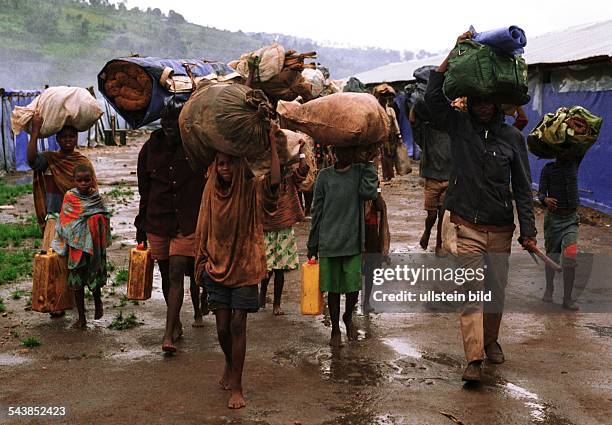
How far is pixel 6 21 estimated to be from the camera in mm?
72562

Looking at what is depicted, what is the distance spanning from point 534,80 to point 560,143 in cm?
1018

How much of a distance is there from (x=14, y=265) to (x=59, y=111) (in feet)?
9.74

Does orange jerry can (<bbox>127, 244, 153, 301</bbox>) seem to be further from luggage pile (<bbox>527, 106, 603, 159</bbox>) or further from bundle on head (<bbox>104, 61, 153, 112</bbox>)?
luggage pile (<bbox>527, 106, 603, 159</bbox>)

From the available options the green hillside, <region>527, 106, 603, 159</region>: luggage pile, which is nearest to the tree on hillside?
the green hillside

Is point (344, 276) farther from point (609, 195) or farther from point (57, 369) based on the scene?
point (609, 195)

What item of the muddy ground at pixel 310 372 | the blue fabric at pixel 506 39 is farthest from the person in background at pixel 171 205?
the blue fabric at pixel 506 39

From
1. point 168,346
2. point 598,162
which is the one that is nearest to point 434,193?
point 168,346

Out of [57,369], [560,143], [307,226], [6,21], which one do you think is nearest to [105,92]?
[57,369]

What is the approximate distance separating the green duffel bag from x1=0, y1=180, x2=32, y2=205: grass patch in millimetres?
11237

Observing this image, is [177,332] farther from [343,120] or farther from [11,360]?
[343,120]

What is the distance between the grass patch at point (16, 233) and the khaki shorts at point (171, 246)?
5097mm

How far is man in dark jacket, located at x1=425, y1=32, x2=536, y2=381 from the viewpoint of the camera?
5.32 metres

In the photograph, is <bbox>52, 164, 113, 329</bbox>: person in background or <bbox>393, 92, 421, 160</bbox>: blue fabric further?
<bbox>393, 92, 421, 160</bbox>: blue fabric

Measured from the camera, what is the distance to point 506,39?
16.7 ft
